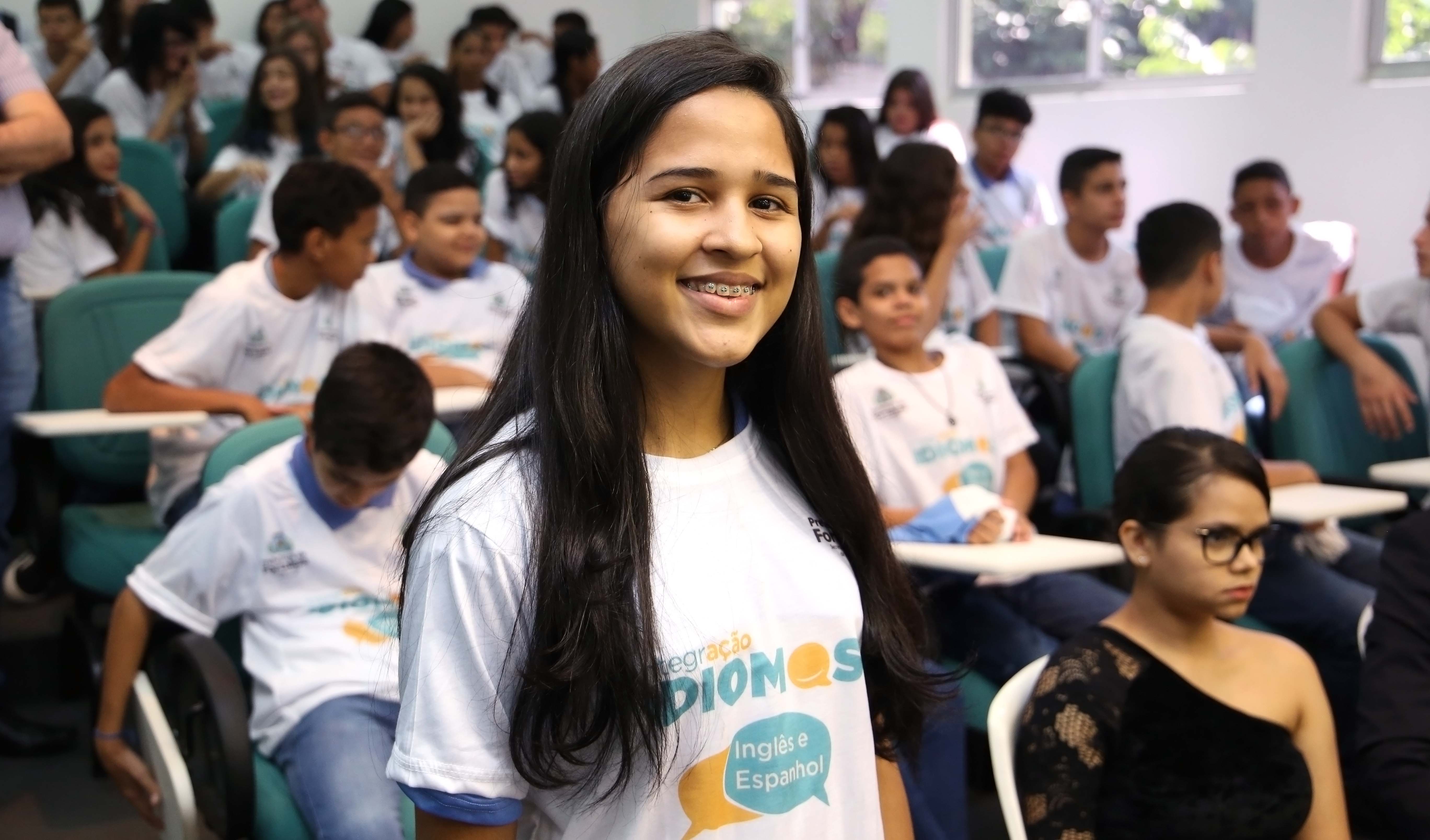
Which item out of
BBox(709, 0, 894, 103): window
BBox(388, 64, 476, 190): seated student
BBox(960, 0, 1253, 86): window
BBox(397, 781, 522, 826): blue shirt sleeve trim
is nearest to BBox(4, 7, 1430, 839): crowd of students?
BBox(397, 781, 522, 826): blue shirt sleeve trim

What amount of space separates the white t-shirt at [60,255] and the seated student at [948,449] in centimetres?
247

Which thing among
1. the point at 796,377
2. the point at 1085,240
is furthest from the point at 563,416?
the point at 1085,240

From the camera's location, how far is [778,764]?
918 millimetres

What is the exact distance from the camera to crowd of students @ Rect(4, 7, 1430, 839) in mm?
870

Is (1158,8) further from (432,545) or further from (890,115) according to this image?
(432,545)

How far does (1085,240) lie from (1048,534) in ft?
4.61

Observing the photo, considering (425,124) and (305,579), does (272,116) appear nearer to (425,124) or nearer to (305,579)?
(425,124)

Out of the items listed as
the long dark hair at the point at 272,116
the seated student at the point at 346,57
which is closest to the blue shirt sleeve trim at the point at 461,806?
the long dark hair at the point at 272,116

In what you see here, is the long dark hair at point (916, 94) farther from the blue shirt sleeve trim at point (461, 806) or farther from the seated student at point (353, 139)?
the blue shirt sleeve trim at point (461, 806)

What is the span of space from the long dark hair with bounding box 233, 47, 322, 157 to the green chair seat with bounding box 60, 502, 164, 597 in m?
2.40

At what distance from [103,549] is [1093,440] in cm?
206

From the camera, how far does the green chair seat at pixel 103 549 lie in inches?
104

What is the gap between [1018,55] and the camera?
6.74 meters

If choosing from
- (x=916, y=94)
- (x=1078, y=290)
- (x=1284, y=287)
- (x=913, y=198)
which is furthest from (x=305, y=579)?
(x=916, y=94)
